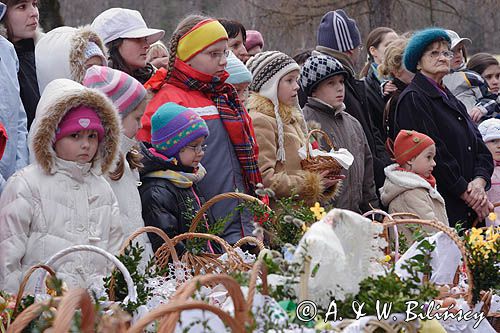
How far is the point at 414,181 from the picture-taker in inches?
284

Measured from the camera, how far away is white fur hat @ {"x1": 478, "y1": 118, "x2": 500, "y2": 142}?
8.66m

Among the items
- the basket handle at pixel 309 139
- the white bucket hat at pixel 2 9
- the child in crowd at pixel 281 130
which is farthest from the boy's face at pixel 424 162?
the white bucket hat at pixel 2 9

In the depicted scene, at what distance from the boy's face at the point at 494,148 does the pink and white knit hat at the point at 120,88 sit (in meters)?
3.95

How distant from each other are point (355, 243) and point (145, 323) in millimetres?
1137

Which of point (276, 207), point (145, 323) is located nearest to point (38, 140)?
point (276, 207)

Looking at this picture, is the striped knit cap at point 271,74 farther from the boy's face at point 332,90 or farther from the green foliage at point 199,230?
the green foliage at point 199,230

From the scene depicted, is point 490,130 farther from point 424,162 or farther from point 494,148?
point 424,162

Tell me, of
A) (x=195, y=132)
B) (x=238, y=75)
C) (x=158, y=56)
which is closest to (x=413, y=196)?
(x=238, y=75)

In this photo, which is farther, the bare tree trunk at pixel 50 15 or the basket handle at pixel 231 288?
the bare tree trunk at pixel 50 15

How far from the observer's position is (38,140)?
4.98 m

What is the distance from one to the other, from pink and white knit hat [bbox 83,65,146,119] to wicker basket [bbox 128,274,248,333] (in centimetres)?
263

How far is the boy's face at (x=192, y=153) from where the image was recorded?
226 inches

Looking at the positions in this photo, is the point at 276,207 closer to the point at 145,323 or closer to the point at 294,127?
the point at 294,127

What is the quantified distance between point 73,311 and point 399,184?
475 centimetres
